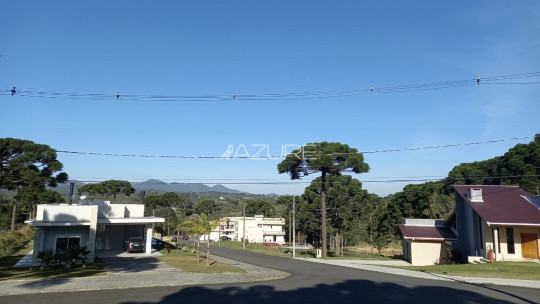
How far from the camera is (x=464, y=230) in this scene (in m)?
33.1

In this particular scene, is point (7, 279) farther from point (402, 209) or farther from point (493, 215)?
point (402, 209)

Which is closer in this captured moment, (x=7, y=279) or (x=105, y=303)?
(x=105, y=303)

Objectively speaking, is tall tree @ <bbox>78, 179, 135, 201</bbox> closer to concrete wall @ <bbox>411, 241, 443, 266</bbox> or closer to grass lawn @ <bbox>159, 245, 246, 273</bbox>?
grass lawn @ <bbox>159, 245, 246, 273</bbox>

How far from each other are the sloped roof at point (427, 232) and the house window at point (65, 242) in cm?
2710

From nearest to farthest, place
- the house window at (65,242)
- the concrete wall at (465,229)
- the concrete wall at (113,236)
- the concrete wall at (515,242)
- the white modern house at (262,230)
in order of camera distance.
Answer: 1. the concrete wall at (515,242)
2. the house window at (65,242)
3. the concrete wall at (465,229)
4. the concrete wall at (113,236)
5. the white modern house at (262,230)

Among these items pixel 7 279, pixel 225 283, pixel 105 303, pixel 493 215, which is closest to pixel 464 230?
pixel 493 215

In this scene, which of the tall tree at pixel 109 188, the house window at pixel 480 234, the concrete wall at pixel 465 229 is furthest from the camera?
the tall tree at pixel 109 188

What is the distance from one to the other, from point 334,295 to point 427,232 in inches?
949

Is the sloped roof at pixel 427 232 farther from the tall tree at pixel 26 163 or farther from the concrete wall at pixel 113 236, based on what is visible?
the tall tree at pixel 26 163

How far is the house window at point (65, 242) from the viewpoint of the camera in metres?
28.8

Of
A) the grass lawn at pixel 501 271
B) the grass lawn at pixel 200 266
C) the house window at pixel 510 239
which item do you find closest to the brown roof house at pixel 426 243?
the house window at pixel 510 239

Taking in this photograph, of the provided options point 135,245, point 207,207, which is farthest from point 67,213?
point 207,207

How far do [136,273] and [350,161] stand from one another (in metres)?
30.5

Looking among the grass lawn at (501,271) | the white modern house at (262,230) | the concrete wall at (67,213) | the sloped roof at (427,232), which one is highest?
the concrete wall at (67,213)
